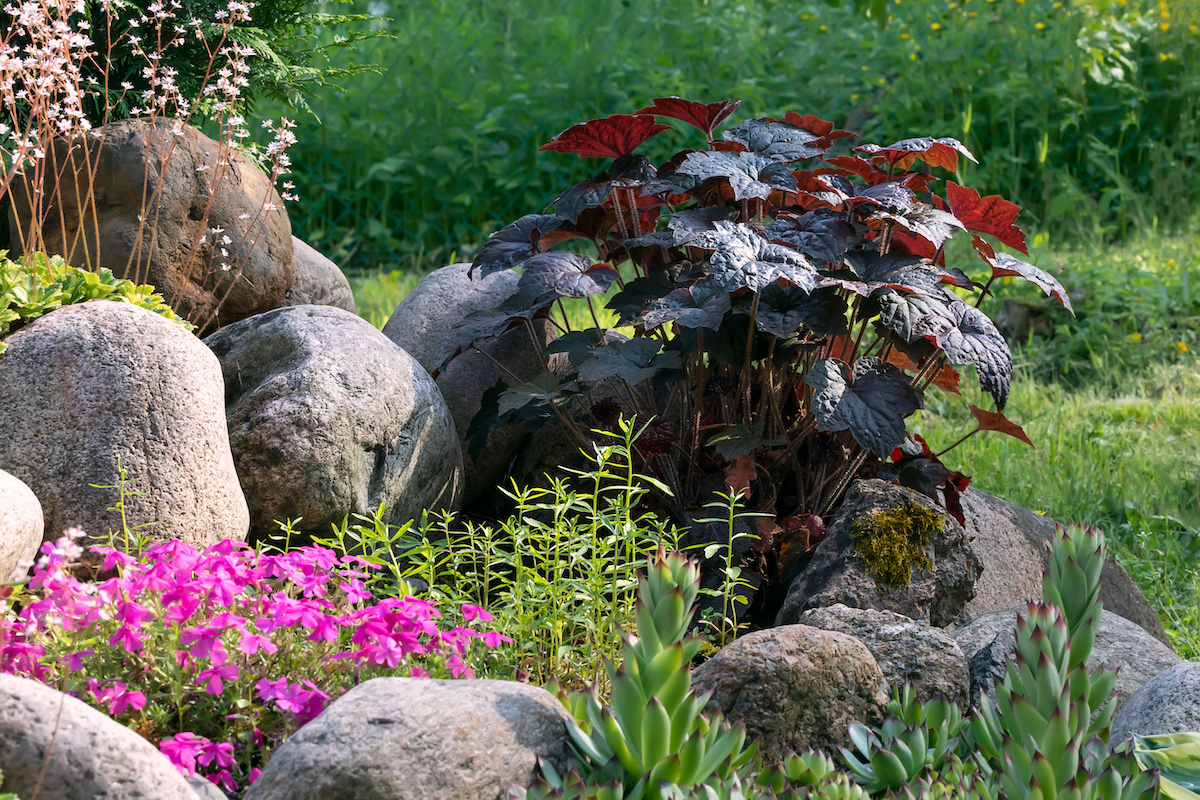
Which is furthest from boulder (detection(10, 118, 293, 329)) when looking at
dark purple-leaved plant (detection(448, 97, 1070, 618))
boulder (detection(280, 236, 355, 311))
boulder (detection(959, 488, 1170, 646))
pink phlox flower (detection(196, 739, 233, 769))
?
boulder (detection(959, 488, 1170, 646))

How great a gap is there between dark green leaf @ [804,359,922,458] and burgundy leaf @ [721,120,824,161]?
2.23 ft

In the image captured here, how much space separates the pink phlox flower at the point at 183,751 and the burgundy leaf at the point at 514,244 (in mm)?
1745

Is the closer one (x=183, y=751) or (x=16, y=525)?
(x=183, y=751)

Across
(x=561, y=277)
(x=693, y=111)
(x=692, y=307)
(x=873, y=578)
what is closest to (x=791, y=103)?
(x=693, y=111)

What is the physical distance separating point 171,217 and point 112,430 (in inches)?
56.4

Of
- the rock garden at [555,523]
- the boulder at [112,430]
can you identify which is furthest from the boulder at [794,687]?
the boulder at [112,430]

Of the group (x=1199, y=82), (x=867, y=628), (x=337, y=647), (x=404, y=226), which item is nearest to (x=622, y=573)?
(x=867, y=628)

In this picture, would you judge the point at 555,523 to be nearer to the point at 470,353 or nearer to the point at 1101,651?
the point at 470,353

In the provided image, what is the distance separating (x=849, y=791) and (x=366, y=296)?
5578 millimetres

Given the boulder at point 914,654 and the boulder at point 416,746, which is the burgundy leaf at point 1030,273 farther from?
the boulder at point 416,746

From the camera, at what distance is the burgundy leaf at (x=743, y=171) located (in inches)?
117

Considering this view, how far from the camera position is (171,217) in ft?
12.9

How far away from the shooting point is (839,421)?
9.27 ft

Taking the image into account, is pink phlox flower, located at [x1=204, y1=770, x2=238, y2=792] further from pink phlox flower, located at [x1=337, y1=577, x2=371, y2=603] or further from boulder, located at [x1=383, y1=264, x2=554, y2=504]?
boulder, located at [x1=383, y1=264, x2=554, y2=504]
